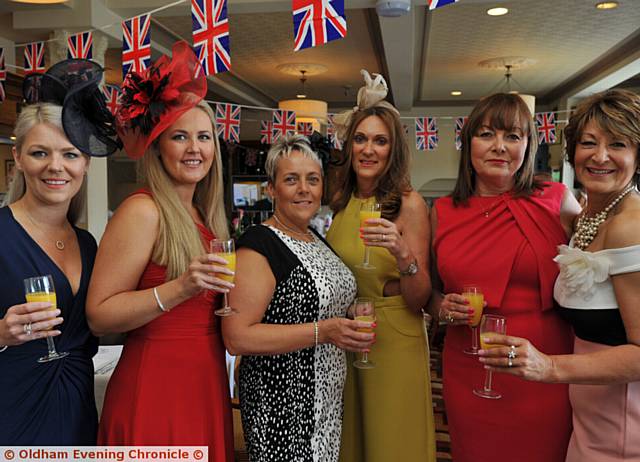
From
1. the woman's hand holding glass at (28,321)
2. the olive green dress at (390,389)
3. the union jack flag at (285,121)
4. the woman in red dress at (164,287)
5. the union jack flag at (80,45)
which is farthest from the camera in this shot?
the union jack flag at (285,121)

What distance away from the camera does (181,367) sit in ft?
5.84

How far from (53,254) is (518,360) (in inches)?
60.6

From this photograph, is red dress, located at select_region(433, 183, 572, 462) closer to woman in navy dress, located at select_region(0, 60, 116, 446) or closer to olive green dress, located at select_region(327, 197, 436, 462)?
olive green dress, located at select_region(327, 197, 436, 462)

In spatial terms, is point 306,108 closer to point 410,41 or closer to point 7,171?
point 410,41

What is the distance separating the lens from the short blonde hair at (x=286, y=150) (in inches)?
80.0

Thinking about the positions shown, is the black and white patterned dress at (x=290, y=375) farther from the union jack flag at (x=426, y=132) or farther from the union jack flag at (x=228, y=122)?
the union jack flag at (x=426, y=132)

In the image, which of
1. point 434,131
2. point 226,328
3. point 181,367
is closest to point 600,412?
point 226,328

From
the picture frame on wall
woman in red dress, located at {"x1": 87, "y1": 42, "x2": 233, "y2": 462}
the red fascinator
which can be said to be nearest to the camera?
woman in red dress, located at {"x1": 87, "y1": 42, "x2": 233, "y2": 462}

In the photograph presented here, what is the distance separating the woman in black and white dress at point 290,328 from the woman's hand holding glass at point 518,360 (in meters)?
0.43

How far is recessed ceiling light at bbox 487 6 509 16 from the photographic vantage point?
5305 mm

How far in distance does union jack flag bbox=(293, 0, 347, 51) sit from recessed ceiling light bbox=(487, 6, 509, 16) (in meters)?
3.38

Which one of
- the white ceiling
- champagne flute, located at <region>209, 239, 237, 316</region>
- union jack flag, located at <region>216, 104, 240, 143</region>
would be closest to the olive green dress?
champagne flute, located at <region>209, 239, 237, 316</region>

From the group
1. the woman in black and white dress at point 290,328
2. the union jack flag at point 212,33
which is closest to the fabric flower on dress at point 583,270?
the woman in black and white dress at point 290,328

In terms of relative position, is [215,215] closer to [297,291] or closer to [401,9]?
[297,291]
